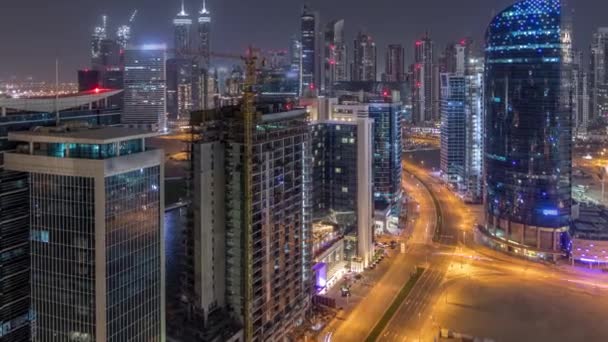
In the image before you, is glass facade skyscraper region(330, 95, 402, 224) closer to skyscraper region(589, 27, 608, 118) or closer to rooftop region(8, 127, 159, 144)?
rooftop region(8, 127, 159, 144)

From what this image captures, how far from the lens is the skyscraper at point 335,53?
121 m

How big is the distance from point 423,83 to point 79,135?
142 meters

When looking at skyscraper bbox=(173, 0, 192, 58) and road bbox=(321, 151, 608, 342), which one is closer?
road bbox=(321, 151, 608, 342)

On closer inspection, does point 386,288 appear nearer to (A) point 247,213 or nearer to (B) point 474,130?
(A) point 247,213

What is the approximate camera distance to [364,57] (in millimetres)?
150125

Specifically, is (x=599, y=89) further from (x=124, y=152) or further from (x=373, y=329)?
(x=124, y=152)

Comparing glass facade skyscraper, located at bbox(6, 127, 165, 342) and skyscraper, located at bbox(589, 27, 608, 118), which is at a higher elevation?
skyscraper, located at bbox(589, 27, 608, 118)

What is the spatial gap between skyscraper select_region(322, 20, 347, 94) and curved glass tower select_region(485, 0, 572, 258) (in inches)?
2390

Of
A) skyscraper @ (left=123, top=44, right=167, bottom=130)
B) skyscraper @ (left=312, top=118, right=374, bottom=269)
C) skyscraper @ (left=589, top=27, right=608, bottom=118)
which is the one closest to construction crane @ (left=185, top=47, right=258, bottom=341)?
skyscraper @ (left=312, top=118, right=374, bottom=269)

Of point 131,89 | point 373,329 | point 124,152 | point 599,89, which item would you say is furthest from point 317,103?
point 599,89

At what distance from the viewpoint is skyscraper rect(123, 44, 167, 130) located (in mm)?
85000

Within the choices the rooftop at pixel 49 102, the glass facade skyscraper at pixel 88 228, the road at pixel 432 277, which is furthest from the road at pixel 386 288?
the rooftop at pixel 49 102

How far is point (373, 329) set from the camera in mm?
38406

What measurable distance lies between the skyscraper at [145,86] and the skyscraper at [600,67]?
10965cm
